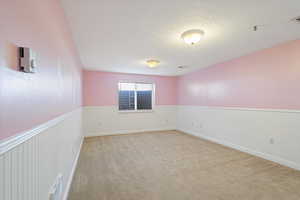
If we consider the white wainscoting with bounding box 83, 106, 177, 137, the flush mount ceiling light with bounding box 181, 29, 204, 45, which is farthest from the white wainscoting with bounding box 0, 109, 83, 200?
the white wainscoting with bounding box 83, 106, 177, 137

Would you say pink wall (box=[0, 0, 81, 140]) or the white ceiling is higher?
the white ceiling

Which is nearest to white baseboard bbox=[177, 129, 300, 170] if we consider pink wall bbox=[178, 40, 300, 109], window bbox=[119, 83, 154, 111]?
pink wall bbox=[178, 40, 300, 109]

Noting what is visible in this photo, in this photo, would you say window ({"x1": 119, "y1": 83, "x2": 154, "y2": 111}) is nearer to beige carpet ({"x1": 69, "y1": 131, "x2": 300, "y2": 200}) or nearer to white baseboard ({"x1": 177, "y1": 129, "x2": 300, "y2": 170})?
beige carpet ({"x1": 69, "y1": 131, "x2": 300, "y2": 200})

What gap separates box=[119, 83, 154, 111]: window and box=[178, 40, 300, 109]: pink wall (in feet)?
7.23

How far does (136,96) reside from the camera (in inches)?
227

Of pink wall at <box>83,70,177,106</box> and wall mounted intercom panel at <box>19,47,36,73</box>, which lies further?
pink wall at <box>83,70,177,106</box>

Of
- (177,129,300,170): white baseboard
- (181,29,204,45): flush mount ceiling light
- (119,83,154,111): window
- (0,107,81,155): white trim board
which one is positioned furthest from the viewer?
(119,83,154,111): window

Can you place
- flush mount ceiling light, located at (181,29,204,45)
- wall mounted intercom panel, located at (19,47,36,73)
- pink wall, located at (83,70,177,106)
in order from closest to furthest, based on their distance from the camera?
wall mounted intercom panel, located at (19,47,36,73), flush mount ceiling light, located at (181,29,204,45), pink wall, located at (83,70,177,106)

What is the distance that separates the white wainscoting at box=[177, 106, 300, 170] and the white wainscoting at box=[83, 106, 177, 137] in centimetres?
158

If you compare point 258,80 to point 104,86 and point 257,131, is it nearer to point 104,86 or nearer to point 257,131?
point 257,131

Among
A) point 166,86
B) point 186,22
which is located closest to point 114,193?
point 186,22

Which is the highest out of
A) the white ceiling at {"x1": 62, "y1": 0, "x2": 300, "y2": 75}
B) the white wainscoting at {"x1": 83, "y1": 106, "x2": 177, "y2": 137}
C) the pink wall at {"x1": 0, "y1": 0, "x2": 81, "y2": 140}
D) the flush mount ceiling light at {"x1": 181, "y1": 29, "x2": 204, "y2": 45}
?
the white ceiling at {"x1": 62, "y1": 0, "x2": 300, "y2": 75}

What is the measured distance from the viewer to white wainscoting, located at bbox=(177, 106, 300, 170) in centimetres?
259

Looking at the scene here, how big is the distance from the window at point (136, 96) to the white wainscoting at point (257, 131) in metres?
2.22
